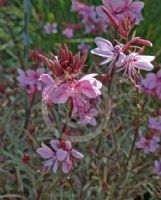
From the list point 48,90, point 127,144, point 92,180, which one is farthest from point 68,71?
point 127,144

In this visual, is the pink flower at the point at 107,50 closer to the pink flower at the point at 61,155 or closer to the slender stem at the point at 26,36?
the pink flower at the point at 61,155

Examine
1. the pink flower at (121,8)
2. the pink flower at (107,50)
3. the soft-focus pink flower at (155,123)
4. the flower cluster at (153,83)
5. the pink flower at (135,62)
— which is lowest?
the soft-focus pink flower at (155,123)

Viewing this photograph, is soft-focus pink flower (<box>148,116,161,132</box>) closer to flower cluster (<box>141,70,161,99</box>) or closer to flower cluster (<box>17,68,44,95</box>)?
flower cluster (<box>141,70,161,99</box>)

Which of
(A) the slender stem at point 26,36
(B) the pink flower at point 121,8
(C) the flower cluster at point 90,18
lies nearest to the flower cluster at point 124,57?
(B) the pink flower at point 121,8

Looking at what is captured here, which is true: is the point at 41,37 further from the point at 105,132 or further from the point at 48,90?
the point at 48,90

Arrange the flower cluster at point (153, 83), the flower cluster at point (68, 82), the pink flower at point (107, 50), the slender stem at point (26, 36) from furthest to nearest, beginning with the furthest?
the slender stem at point (26, 36) → the flower cluster at point (153, 83) → the pink flower at point (107, 50) → the flower cluster at point (68, 82)

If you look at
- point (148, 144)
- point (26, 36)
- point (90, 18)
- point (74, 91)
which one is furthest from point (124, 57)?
point (90, 18)

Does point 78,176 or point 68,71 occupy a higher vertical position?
point 68,71
